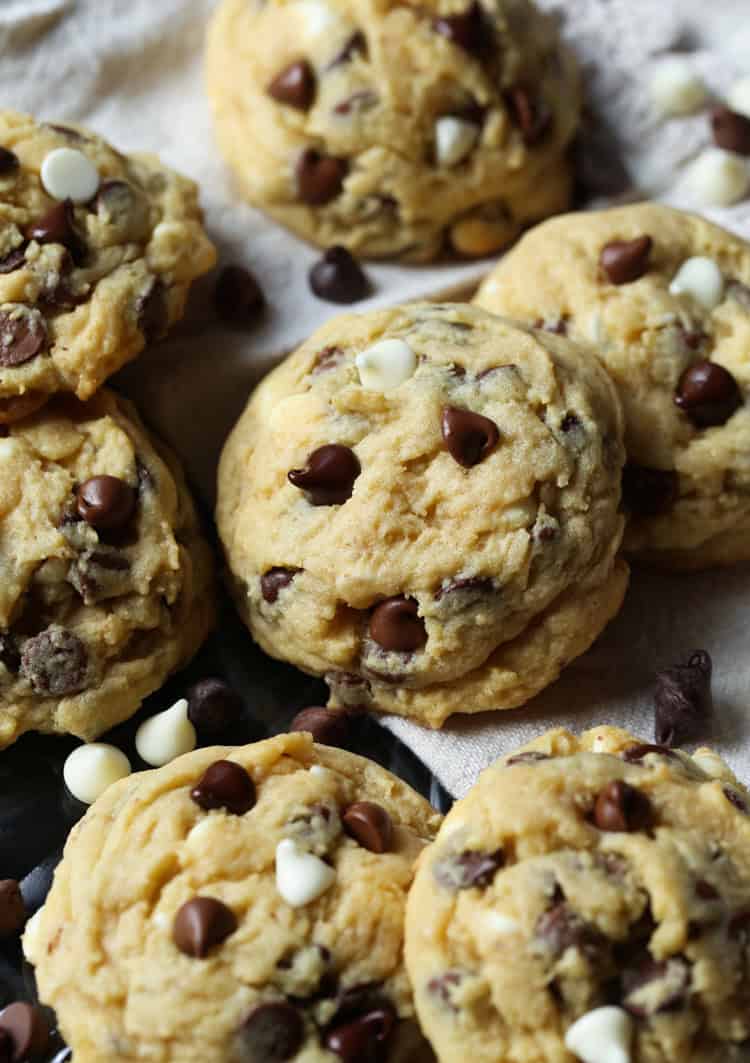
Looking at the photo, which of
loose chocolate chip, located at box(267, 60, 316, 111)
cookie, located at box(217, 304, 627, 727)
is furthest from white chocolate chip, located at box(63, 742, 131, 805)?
loose chocolate chip, located at box(267, 60, 316, 111)

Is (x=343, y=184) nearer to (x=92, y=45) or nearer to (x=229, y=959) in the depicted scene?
(x=92, y=45)

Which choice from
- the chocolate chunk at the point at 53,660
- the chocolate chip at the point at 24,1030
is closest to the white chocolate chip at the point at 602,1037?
the chocolate chip at the point at 24,1030

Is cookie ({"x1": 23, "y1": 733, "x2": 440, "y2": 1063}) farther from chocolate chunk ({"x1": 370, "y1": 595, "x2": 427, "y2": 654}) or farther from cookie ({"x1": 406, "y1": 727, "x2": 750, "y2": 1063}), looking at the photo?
chocolate chunk ({"x1": 370, "y1": 595, "x2": 427, "y2": 654})

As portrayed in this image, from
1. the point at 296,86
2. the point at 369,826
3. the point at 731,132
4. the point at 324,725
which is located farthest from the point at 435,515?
the point at 731,132

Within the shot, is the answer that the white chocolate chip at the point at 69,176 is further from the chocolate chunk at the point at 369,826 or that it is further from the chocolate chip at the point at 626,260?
the chocolate chunk at the point at 369,826

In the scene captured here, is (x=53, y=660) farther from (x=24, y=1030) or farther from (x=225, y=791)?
(x=24, y=1030)

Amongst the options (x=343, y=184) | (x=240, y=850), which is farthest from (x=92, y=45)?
(x=240, y=850)
